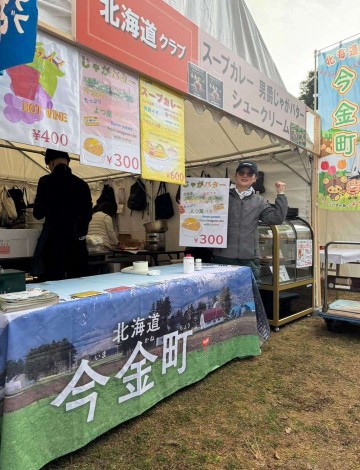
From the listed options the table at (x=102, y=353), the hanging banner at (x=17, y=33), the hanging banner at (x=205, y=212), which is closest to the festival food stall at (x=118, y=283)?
the table at (x=102, y=353)

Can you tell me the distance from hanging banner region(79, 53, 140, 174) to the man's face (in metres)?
1.49

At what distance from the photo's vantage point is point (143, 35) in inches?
105

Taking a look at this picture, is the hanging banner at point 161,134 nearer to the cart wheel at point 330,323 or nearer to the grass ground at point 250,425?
the grass ground at point 250,425

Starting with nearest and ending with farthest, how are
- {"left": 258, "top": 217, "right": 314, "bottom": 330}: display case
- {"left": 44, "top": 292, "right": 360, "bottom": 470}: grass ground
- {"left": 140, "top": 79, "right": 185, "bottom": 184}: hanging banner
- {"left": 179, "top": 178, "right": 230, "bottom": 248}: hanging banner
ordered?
1. {"left": 44, "top": 292, "right": 360, "bottom": 470}: grass ground
2. {"left": 140, "top": 79, "right": 185, "bottom": 184}: hanging banner
3. {"left": 179, "top": 178, "right": 230, "bottom": 248}: hanging banner
4. {"left": 258, "top": 217, "right": 314, "bottom": 330}: display case

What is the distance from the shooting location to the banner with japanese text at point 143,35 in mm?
2334

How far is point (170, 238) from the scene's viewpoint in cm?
708

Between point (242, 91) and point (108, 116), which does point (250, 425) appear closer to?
point (108, 116)

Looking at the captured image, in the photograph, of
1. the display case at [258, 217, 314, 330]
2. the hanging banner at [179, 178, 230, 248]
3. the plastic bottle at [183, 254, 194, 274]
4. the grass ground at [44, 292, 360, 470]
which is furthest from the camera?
the display case at [258, 217, 314, 330]

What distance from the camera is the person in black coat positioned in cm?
324

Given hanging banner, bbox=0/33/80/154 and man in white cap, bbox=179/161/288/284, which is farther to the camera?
man in white cap, bbox=179/161/288/284

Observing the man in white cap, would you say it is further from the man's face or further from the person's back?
the person's back

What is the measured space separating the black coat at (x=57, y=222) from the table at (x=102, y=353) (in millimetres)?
715

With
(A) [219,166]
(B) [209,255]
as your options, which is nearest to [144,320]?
(B) [209,255]

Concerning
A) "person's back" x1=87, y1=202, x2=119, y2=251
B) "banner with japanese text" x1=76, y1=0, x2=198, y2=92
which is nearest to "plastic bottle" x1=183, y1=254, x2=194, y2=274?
"banner with japanese text" x1=76, y1=0, x2=198, y2=92
